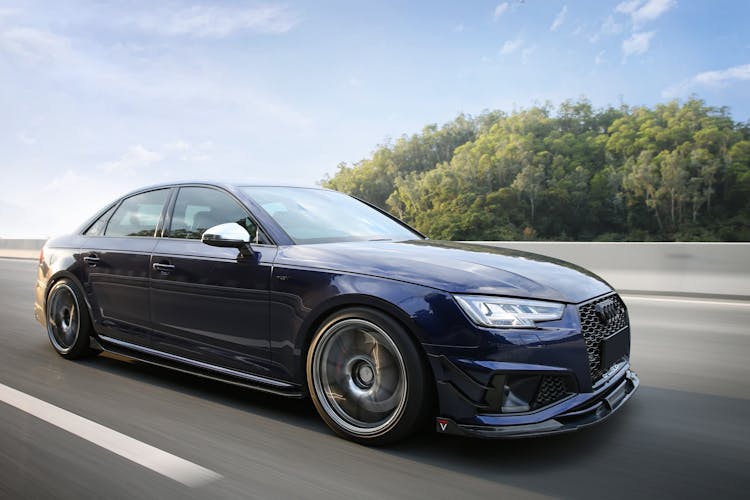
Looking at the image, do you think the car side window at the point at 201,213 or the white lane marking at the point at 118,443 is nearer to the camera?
the white lane marking at the point at 118,443

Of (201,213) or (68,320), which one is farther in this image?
(68,320)

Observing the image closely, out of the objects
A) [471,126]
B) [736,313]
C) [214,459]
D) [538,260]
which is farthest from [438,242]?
[471,126]

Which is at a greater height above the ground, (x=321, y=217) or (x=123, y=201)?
(x=123, y=201)

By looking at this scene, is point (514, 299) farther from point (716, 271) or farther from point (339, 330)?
point (716, 271)

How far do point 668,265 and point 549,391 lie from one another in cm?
819

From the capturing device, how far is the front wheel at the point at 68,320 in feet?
16.9

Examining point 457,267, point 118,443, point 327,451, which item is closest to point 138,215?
point 118,443

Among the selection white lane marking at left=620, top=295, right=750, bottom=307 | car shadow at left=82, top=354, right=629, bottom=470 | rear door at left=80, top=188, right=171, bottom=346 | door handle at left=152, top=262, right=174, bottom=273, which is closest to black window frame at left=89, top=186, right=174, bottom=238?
rear door at left=80, top=188, right=171, bottom=346

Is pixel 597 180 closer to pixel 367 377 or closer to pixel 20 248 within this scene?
pixel 20 248

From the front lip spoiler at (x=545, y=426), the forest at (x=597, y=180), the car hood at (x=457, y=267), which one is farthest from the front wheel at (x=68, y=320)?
the forest at (x=597, y=180)

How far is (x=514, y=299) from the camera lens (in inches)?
123

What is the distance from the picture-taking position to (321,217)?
14.1ft

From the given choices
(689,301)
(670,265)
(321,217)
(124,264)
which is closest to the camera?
(321,217)

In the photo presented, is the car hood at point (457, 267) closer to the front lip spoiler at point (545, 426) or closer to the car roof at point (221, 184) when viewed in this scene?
the front lip spoiler at point (545, 426)
